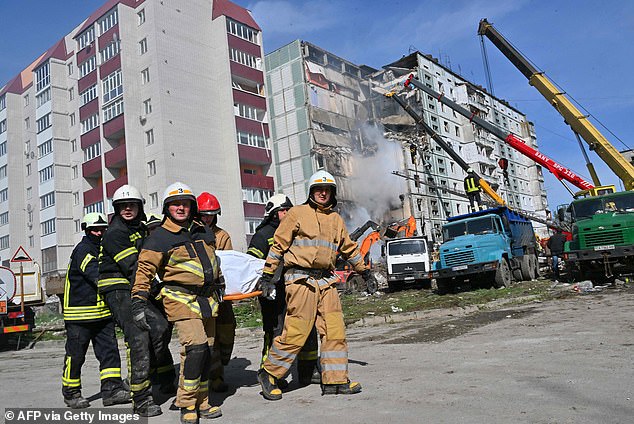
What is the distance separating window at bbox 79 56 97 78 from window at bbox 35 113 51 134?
15.7 ft

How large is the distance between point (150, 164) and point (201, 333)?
110ft

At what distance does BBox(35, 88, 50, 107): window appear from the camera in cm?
4366

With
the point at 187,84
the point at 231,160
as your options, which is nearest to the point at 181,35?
the point at 187,84

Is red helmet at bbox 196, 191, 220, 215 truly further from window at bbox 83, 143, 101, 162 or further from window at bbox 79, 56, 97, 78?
window at bbox 79, 56, 97, 78

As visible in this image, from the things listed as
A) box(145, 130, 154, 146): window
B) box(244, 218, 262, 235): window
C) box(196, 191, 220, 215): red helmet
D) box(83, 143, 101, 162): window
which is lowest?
box(196, 191, 220, 215): red helmet

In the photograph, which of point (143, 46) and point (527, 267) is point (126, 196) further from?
point (143, 46)

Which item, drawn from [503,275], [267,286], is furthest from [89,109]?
[267,286]

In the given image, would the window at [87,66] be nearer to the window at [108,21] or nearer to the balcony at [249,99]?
the window at [108,21]

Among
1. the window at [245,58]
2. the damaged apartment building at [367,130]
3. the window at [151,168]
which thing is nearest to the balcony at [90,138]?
the window at [151,168]

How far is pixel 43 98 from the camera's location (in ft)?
146

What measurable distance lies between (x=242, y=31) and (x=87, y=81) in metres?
12.8

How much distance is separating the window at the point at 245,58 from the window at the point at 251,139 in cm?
575

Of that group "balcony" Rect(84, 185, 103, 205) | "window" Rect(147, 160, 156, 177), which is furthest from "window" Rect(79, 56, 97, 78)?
"window" Rect(147, 160, 156, 177)

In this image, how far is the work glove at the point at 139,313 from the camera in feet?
13.1
